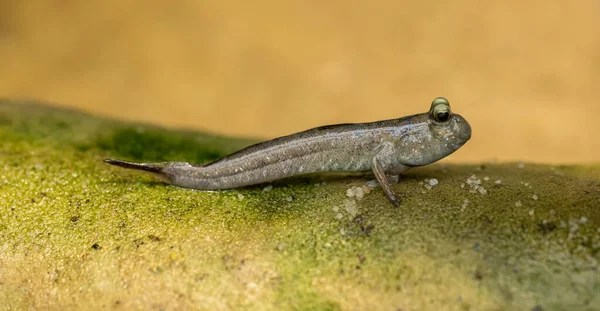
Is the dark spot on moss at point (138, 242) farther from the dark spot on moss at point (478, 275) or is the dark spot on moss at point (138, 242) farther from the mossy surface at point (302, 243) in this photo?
the dark spot on moss at point (478, 275)

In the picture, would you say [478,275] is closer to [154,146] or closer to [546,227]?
[546,227]

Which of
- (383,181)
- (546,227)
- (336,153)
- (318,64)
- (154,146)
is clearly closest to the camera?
(546,227)

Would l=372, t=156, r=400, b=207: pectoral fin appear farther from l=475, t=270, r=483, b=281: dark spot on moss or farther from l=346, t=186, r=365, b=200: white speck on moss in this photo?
l=475, t=270, r=483, b=281: dark spot on moss

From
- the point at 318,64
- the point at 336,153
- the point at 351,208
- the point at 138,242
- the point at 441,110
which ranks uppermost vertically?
the point at 318,64

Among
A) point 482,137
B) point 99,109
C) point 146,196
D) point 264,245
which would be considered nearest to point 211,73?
point 99,109

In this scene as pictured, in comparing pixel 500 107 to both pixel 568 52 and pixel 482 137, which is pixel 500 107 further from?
pixel 568 52

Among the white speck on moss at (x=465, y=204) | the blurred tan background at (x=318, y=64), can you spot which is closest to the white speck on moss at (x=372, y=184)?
the white speck on moss at (x=465, y=204)

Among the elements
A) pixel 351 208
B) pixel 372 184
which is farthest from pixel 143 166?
pixel 372 184
